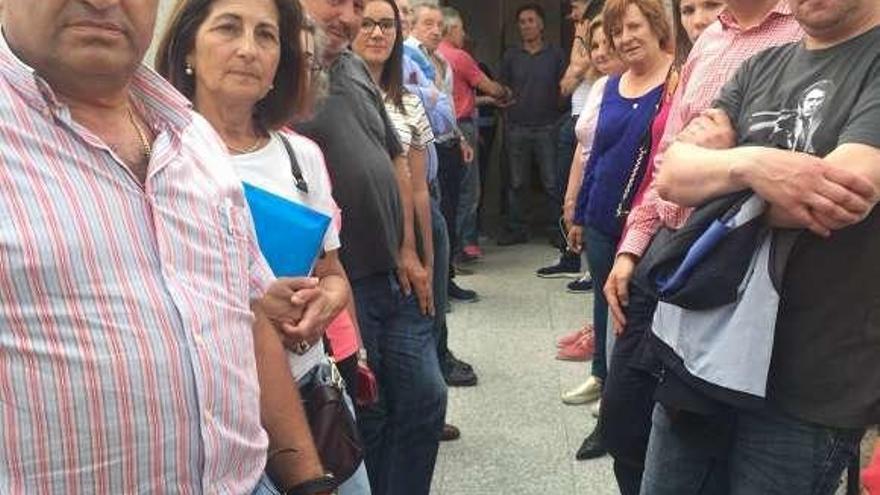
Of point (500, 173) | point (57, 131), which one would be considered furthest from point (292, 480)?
point (500, 173)

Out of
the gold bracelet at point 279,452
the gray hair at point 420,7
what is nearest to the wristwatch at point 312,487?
the gold bracelet at point 279,452

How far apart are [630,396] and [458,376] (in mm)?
2270

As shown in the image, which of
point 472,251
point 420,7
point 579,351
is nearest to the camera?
point 579,351

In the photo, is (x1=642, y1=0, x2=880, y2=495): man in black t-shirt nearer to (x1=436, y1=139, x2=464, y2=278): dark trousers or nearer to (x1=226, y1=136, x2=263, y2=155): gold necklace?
(x1=226, y1=136, x2=263, y2=155): gold necklace

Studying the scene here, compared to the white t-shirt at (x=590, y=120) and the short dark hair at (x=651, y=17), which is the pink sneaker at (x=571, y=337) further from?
the short dark hair at (x=651, y=17)

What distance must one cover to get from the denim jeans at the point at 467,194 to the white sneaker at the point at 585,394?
7.62 feet

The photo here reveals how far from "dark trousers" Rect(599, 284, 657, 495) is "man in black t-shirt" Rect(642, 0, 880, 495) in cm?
55

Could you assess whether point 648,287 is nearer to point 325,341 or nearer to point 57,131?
point 325,341

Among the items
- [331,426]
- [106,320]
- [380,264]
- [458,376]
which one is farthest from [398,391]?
[458,376]

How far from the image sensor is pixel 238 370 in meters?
1.44

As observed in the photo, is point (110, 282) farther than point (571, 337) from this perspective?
No

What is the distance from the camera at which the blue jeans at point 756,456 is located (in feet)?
5.93

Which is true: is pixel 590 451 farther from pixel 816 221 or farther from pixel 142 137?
pixel 142 137

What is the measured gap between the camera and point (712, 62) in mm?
2305
